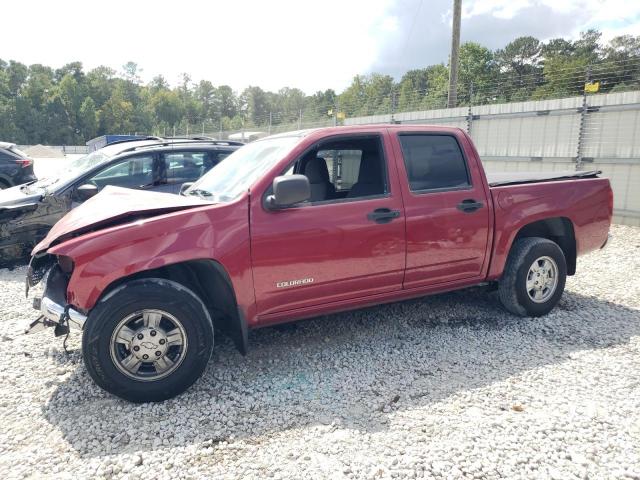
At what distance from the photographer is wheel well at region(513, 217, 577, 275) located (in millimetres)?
4605

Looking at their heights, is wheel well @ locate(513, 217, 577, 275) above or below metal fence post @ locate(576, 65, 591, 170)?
below

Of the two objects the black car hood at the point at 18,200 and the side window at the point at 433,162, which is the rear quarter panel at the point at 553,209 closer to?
the side window at the point at 433,162

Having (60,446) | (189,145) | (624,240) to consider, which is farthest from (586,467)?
(624,240)

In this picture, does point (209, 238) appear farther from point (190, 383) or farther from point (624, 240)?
point (624, 240)

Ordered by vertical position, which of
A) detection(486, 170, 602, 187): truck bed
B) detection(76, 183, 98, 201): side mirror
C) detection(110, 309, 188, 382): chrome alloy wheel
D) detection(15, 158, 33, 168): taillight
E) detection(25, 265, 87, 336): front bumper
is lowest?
detection(110, 309, 188, 382): chrome alloy wheel

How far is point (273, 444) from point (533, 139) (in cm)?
1017

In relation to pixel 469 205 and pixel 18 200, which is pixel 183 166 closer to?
pixel 18 200

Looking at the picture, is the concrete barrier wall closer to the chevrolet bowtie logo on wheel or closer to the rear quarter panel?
the rear quarter panel

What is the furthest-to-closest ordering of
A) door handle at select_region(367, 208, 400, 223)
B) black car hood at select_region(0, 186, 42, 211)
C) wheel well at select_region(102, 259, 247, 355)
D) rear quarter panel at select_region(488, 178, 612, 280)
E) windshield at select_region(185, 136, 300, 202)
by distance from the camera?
black car hood at select_region(0, 186, 42, 211) < rear quarter panel at select_region(488, 178, 612, 280) < door handle at select_region(367, 208, 400, 223) < windshield at select_region(185, 136, 300, 202) < wheel well at select_region(102, 259, 247, 355)

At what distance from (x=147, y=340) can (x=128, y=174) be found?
13.1ft

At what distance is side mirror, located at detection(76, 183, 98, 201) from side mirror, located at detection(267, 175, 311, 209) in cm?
378

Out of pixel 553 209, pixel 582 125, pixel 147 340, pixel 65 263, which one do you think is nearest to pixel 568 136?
pixel 582 125

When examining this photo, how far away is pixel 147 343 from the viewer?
10.1 ft

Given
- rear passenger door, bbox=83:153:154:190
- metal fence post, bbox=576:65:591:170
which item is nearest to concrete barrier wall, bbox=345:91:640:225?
metal fence post, bbox=576:65:591:170
